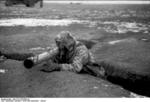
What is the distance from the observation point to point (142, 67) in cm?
493

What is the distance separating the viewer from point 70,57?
13.6 ft

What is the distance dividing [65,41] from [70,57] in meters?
0.42

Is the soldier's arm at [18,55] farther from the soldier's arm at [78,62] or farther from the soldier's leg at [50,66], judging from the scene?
the soldier's arm at [78,62]

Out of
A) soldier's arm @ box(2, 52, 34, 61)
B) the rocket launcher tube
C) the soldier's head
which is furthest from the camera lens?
soldier's arm @ box(2, 52, 34, 61)

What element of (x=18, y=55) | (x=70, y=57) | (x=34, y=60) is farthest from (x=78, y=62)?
(x=18, y=55)

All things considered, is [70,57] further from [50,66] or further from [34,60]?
[34,60]

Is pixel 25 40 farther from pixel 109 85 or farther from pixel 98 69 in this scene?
pixel 109 85

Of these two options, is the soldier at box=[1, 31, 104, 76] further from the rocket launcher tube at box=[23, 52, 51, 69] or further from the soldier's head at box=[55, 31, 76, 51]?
the rocket launcher tube at box=[23, 52, 51, 69]

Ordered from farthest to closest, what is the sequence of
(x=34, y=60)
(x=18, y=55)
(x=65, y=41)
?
(x=18, y=55), (x=65, y=41), (x=34, y=60)

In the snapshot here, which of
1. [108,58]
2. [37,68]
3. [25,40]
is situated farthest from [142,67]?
[25,40]

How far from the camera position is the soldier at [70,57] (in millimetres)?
3919

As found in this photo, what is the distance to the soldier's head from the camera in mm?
3871

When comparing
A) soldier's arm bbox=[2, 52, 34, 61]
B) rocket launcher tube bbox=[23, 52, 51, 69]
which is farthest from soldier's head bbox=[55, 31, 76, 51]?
soldier's arm bbox=[2, 52, 34, 61]

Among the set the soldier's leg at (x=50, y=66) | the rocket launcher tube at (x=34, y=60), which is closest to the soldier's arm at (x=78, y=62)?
the soldier's leg at (x=50, y=66)
